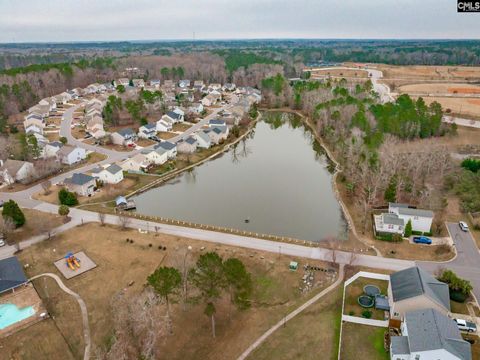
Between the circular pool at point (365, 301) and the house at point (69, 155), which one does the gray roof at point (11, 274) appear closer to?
the house at point (69, 155)

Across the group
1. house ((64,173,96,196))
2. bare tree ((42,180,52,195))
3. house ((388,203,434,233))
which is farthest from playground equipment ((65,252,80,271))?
house ((388,203,434,233))

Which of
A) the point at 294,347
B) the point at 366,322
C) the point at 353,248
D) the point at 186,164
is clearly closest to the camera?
the point at 294,347

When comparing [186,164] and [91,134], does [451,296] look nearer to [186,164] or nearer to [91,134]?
[186,164]

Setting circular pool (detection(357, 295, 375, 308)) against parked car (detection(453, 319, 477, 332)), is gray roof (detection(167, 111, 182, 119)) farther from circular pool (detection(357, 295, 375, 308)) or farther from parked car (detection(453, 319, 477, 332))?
parked car (detection(453, 319, 477, 332))

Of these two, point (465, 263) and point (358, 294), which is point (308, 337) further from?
point (465, 263)

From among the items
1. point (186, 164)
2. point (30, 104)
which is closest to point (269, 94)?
point (186, 164)

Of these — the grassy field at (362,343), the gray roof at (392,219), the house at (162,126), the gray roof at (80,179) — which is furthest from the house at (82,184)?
the gray roof at (392,219)
